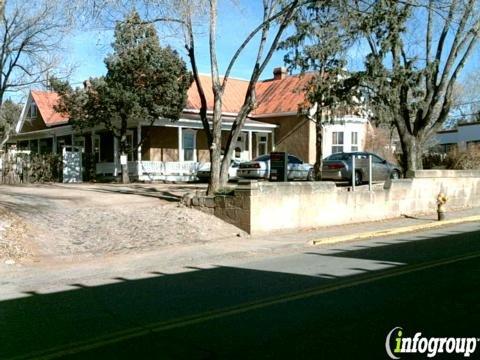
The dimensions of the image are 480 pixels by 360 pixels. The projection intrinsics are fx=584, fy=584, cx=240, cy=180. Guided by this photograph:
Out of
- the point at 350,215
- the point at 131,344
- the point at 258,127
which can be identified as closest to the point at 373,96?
the point at 350,215

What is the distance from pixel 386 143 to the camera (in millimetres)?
38938

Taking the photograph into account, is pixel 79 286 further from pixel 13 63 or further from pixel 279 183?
pixel 13 63

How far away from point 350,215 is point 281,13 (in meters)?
6.00

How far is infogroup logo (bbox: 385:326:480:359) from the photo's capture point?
523cm

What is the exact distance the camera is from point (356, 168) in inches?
882

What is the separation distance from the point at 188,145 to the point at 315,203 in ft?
55.7

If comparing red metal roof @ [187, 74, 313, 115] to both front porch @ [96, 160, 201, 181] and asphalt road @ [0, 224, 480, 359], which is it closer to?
front porch @ [96, 160, 201, 181]

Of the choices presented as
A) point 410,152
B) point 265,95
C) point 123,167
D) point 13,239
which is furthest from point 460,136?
point 13,239

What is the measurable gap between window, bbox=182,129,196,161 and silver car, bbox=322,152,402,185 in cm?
1057

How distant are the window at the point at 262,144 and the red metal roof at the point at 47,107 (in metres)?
12.1

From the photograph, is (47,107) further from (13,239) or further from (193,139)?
(13,239)

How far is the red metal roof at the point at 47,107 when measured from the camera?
36.6 metres

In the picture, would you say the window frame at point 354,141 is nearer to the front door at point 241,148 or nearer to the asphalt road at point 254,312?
the front door at point 241,148

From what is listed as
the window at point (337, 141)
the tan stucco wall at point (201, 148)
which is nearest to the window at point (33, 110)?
the tan stucco wall at point (201, 148)
